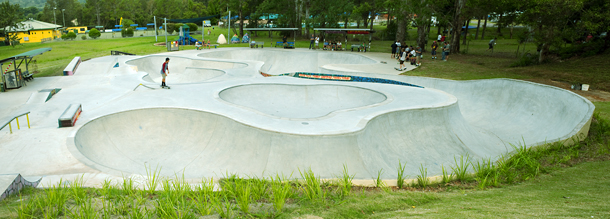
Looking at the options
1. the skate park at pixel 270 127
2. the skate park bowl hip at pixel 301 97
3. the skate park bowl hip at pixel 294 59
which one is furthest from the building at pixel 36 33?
the skate park bowl hip at pixel 301 97

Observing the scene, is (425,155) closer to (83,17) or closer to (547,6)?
(547,6)

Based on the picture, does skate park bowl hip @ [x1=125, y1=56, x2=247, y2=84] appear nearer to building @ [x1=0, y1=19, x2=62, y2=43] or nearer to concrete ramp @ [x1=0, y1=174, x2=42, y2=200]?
concrete ramp @ [x1=0, y1=174, x2=42, y2=200]

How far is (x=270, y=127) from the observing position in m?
8.77

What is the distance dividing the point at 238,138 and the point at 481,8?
2688 centimetres

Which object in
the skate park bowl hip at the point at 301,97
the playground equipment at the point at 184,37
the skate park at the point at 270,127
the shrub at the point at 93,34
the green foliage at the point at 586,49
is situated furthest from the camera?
the shrub at the point at 93,34

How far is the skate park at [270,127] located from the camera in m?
8.15

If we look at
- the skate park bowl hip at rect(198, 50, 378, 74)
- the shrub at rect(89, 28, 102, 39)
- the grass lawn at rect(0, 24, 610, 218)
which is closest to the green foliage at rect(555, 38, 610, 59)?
the skate park bowl hip at rect(198, 50, 378, 74)

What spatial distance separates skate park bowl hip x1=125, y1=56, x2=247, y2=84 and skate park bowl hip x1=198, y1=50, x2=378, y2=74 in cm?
291

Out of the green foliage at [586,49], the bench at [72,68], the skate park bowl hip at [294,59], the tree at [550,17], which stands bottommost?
the bench at [72,68]

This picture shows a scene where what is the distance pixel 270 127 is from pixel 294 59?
2062cm

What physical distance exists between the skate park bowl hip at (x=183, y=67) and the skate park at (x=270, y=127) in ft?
15.9

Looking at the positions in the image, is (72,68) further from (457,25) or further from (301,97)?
Result: (457,25)

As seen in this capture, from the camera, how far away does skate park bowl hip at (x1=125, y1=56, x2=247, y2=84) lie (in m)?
21.9

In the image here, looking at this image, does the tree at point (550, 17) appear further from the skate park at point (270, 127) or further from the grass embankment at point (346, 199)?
the grass embankment at point (346, 199)
